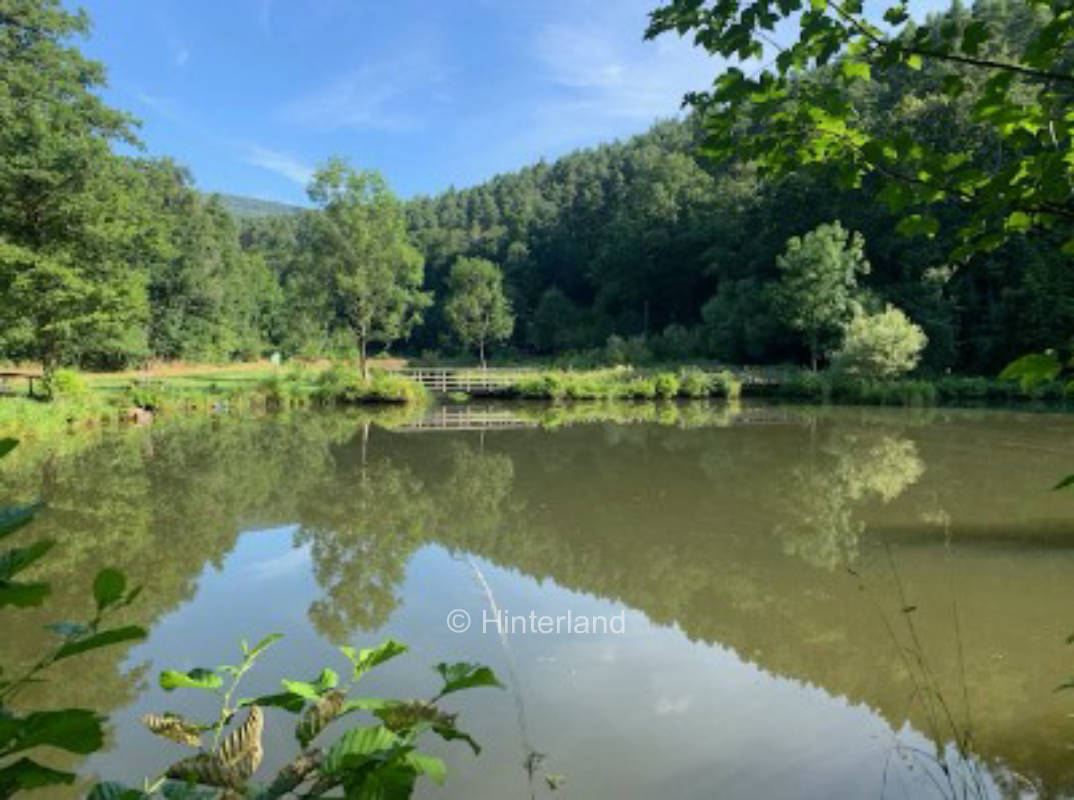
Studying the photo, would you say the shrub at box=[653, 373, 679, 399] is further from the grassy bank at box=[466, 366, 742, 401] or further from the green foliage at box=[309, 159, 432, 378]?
the green foliage at box=[309, 159, 432, 378]

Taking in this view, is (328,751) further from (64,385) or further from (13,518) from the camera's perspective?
(64,385)

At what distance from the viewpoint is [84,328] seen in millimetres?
20672

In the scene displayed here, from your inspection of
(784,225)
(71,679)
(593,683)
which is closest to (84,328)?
(71,679)

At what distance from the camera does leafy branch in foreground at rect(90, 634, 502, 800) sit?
38.3 inches

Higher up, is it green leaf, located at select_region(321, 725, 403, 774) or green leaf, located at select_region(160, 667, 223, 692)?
green leaf, located at select_region(321, 725, 403, 774)

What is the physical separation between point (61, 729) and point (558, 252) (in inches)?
2651

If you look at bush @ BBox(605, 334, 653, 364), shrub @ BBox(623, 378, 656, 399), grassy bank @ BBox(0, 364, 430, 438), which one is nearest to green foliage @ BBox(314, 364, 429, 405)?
grassy bank @ BBox(0, 364, 430, 438)

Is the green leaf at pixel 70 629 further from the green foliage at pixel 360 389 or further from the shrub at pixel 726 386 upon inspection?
the shrub at pixel 726 386

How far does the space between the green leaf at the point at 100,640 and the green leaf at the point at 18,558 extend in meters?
0.10

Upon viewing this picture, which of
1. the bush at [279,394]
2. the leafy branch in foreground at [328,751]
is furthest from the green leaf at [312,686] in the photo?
the bush at [279,394]

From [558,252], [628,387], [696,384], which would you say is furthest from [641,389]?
[558,252]

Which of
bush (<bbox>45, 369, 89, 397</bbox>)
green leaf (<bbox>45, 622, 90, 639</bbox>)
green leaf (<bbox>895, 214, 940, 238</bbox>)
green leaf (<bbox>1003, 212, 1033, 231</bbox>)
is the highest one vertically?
green leaf (<bbox>895, 214, 940, 238</bbox>)

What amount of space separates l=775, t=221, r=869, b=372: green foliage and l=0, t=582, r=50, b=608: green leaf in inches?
1373

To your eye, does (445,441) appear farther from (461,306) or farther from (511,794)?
(461,306)
